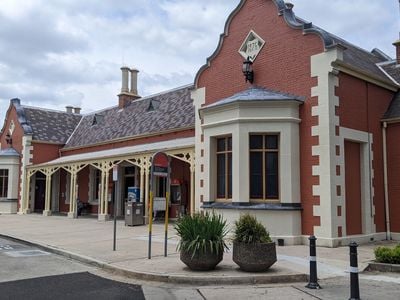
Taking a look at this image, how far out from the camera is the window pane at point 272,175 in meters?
13.1

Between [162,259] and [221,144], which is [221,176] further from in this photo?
[162,259]

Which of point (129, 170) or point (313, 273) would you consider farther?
point (129, 170)

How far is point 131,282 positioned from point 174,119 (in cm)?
1527

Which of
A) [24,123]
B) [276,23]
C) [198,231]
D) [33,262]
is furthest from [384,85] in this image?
[24,123]

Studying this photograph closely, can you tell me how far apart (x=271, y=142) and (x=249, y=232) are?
5129mm

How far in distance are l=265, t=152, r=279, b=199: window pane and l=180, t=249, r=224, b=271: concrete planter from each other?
4.74 meters

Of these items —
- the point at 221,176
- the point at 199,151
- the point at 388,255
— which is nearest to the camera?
the point at 388,255

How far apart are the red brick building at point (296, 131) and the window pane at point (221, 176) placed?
0.11 ft

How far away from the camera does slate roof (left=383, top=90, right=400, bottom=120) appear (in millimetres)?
Result: 14454

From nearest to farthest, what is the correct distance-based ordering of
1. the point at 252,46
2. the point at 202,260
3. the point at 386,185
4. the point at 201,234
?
1. the point at 202,260
2. the point at 201,234
3. the point at 386,185
4. the point at 252,46

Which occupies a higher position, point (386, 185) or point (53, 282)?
point (386, 185)

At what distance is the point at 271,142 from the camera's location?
1330cm

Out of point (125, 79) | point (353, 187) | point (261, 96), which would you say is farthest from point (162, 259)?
point (125, 79)

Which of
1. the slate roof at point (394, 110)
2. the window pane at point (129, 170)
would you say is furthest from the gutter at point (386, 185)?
the window pane at point (129, 170)
